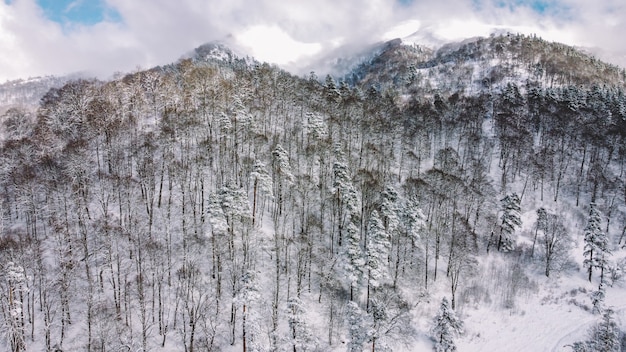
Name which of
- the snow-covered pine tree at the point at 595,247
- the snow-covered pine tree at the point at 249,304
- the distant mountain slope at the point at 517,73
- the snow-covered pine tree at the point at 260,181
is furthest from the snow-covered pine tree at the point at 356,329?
the distant mountain slope at the point at 517,73

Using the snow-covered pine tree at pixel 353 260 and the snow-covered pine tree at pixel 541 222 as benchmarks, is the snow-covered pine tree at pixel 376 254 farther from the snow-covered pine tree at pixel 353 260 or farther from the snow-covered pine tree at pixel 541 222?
the snow-covered pine tree at pixel 541 222

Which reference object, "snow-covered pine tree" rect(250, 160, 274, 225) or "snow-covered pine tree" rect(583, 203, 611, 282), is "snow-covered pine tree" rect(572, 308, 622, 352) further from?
"snow-covered pine tree" rect(250, 160, 274, 225)

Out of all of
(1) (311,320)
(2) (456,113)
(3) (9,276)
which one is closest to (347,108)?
(2) (456,113)

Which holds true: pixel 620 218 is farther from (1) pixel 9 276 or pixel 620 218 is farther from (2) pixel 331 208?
(1) pixel 9 276

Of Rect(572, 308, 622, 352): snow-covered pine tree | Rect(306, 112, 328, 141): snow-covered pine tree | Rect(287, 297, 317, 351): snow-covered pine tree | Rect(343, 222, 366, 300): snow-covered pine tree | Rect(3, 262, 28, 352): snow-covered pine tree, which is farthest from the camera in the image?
Rect(306, 112, 328, 141): snow-covered pine tree

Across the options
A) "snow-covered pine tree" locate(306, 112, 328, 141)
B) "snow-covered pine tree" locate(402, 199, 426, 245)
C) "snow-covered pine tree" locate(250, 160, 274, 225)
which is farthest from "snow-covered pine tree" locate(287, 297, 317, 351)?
"snow-covered pine tree" locate(306, 112, 328, 141)

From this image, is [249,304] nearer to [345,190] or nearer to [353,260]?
[353,260]
